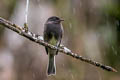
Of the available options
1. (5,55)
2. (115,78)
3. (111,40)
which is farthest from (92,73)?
(5,55)

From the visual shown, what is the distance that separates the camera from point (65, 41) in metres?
6.13

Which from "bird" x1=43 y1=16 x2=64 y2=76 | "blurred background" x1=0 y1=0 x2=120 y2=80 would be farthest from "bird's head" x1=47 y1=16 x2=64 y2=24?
"blurred background" x1=0 y1=0 x2=120 y2=80

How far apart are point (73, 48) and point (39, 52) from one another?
0.57 meters

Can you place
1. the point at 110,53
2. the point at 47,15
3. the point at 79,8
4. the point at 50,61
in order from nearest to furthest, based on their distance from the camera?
1. the point at 50,61
2. the point at 47,15
3. the point at 79,8
4. the point at 110,53

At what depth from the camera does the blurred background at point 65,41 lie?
5.75m

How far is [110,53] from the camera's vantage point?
277 inches

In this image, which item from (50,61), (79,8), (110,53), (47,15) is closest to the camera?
(50,61)

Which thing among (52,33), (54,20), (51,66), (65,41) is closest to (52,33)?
(52,33)

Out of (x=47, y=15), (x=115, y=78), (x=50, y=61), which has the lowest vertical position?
(x=115, y=78)

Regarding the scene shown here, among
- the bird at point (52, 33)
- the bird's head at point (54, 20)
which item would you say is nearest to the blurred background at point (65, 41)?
the bird at point (52, 33)

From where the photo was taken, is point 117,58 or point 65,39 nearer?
point 65,39

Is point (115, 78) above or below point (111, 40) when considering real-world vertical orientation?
below

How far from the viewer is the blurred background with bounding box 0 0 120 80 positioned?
18.9 feet

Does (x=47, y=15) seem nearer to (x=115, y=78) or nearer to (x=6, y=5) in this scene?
(x=6, y=5)
